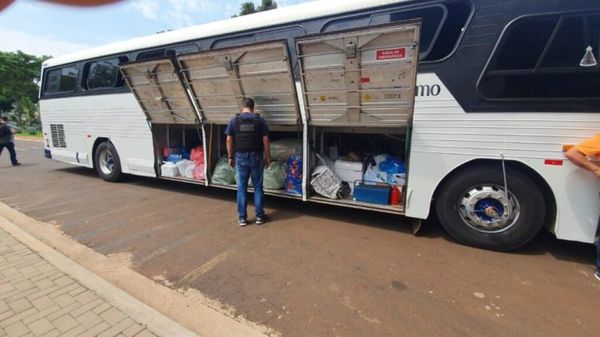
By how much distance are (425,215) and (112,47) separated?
6.40 meters

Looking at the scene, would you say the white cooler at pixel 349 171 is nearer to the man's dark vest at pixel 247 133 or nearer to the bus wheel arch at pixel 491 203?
the bus wheel arch at pixel 491 203

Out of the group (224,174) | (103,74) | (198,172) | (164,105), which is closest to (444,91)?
(224,174)

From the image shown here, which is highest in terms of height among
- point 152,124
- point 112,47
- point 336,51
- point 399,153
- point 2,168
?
point 112,47

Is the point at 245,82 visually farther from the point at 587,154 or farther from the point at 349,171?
the point at 587,154

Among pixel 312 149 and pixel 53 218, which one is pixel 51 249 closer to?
pixel 53 218

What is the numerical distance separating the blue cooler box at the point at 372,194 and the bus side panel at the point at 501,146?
34 cm

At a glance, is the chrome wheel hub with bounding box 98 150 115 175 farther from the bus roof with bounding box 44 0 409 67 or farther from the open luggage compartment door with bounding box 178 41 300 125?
the open luggage compartment door with bounding box 178 41 300 125

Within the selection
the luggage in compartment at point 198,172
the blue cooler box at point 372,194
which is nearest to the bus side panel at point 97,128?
the luggage in compartment at point 198,172

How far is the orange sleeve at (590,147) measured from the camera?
2686 millimetres

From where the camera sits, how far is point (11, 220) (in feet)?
14.0

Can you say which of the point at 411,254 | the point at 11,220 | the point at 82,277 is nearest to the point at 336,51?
the point at 411,254

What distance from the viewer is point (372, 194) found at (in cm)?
396

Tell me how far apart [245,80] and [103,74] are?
393 centimetres

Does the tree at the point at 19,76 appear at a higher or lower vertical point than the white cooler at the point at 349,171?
higher
